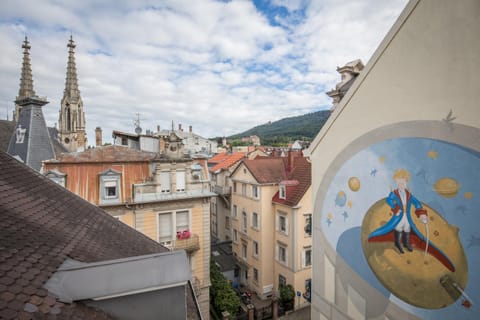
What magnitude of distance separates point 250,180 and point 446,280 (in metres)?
16.5

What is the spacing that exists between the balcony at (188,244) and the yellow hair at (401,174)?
12007mm

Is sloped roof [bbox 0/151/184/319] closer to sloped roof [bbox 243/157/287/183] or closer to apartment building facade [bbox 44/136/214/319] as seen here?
apartment building facade [bbox 44/136/214/319]

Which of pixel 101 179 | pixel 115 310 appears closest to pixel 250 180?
pixel 101 179

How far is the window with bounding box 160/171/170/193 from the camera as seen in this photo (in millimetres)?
14828

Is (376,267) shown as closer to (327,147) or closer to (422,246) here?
(422,246)

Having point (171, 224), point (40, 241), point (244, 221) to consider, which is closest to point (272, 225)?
point (244, 221)

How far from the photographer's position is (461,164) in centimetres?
470

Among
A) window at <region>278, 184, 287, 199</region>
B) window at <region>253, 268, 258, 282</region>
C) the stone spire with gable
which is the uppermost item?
the stone spire with gable

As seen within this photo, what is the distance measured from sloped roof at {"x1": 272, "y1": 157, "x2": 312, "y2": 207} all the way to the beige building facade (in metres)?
10.4

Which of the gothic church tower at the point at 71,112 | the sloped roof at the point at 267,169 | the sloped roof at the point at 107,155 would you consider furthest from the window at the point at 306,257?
the gothic church tower at the point at 71,112

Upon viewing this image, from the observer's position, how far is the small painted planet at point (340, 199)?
7200 millimetres

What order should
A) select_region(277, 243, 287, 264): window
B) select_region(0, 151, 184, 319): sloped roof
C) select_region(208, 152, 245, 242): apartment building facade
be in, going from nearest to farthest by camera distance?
select_region(0, 151, 184, 319): sloped roof
select_region(277, 243, 287, 264): window
select_region(208, 152, 245, 242): apartment building facade

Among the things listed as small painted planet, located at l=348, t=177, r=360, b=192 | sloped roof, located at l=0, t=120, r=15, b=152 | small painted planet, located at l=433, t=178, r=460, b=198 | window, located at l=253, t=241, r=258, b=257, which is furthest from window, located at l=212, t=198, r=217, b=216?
small painted planet, located at l=433, t=178, r=460, b=198

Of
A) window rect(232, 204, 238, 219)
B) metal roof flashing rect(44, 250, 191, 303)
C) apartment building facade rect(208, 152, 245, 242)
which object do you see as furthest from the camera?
apartment building facade rect(208, 152, 245, 242)
